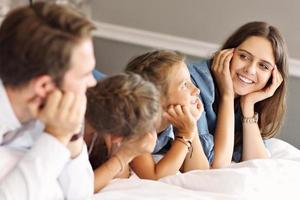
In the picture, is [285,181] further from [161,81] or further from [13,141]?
[13,141]

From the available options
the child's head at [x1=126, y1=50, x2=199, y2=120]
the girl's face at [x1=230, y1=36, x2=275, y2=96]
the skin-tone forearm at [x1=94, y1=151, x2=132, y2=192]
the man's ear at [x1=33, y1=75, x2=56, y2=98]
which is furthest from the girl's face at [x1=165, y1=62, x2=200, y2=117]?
the man's ear at [x1=33, y1=75, x2=56, y2=98]

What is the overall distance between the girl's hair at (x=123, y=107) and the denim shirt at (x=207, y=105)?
0.45 metres

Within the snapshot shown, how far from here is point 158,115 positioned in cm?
116

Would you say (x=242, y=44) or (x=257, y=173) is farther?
(x=242, y=44)

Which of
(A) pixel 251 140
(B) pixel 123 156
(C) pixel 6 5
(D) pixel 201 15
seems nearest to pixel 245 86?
(A) pixel 251 140

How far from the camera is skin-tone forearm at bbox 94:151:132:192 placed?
1.19 metres

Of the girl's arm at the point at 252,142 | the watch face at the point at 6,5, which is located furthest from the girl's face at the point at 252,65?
the watch face at the point at 6,5

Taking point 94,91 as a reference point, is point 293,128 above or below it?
below

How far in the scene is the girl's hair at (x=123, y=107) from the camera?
1124 mm

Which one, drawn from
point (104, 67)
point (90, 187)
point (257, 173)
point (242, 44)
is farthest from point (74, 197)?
point (104, 67)

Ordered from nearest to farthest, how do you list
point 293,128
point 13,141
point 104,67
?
point 13,141 < point 293,128 < point 104,67

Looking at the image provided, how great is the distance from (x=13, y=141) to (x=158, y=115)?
1.06ft

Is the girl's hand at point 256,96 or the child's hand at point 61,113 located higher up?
the child's hand at point 61,113

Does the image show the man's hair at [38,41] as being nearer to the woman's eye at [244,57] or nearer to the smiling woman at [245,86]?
the smiling woman at [245,86]
